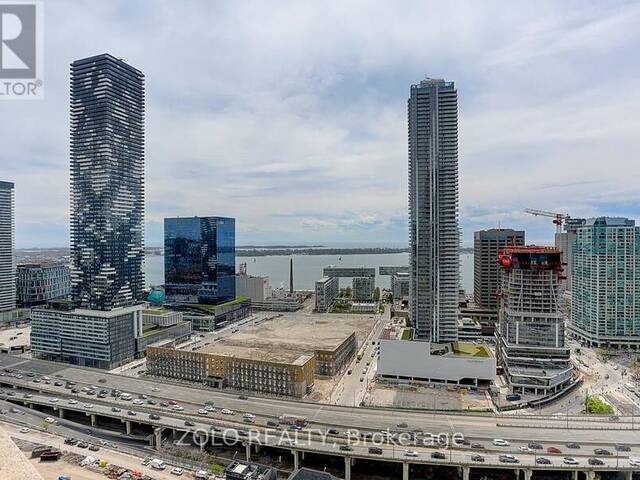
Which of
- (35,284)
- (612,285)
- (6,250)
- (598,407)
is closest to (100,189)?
(6,250)

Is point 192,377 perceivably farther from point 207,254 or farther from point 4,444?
point 207,254

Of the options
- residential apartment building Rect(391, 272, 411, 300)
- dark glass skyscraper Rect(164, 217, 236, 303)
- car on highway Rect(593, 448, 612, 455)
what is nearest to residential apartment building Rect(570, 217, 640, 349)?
residential apartment building Rect(391, 272, 411, 300)

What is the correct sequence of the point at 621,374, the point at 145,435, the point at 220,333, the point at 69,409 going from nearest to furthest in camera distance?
the point at 145,435 → the point at 69,409 → the point at 621,374 → the point at 220,333

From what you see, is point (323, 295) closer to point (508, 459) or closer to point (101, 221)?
point (101, 221)

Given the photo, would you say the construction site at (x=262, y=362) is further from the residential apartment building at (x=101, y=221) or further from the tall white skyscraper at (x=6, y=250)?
the tall white skyscraper at (x=6, y=250)

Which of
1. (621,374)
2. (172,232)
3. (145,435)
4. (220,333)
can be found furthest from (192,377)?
(621,374)

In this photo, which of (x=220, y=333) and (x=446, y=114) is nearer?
(x=446, y=114)
